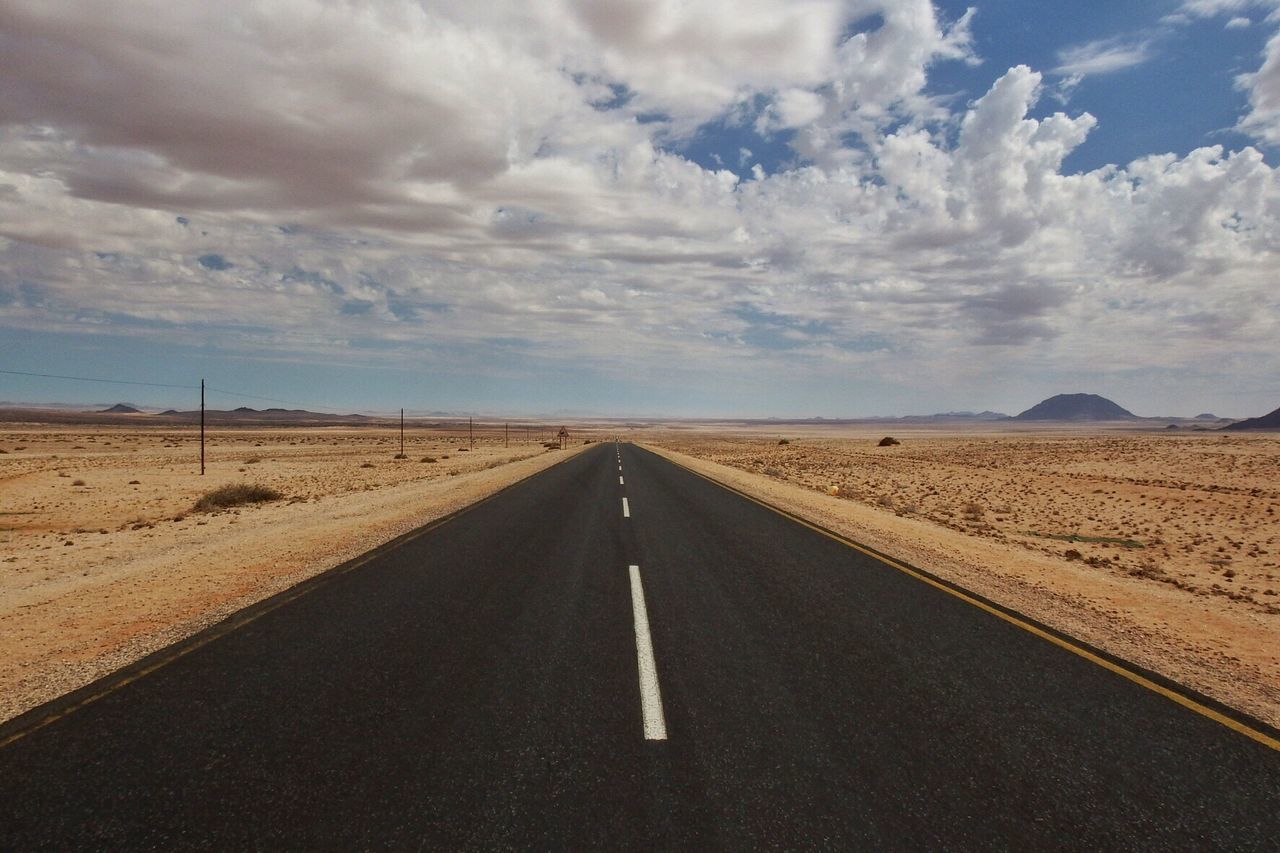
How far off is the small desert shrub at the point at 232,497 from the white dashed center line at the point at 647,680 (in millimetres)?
17757

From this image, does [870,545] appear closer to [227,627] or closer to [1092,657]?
[1092,657]

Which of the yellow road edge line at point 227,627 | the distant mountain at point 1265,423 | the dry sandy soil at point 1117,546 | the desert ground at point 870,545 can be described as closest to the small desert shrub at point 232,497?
the desert ground at point 870,545

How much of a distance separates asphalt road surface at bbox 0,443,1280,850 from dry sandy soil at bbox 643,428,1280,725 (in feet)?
4.12

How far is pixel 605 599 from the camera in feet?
25.0

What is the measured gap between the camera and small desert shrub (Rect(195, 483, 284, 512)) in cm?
2012

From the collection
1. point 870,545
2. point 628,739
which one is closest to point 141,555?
point 628,739

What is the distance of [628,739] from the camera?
4148 mm

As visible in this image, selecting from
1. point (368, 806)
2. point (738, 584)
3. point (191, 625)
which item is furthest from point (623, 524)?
point (368, 806)

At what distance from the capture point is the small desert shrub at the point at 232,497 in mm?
20125

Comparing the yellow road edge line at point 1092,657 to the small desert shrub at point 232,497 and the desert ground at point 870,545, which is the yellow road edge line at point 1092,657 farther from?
the small desert shrub at point 232,497

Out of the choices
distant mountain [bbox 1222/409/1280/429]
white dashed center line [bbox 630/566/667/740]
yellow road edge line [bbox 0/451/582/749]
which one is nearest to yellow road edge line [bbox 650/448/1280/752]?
white dashed center line [bbox 630/566/667/740]

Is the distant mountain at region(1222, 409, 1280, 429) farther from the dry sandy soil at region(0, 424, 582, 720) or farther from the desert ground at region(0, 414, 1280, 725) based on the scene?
the dry sandy soil at region(0, 424, 582, 720)

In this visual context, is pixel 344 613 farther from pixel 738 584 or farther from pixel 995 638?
pixel 995 638

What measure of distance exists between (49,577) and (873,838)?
499 inches
